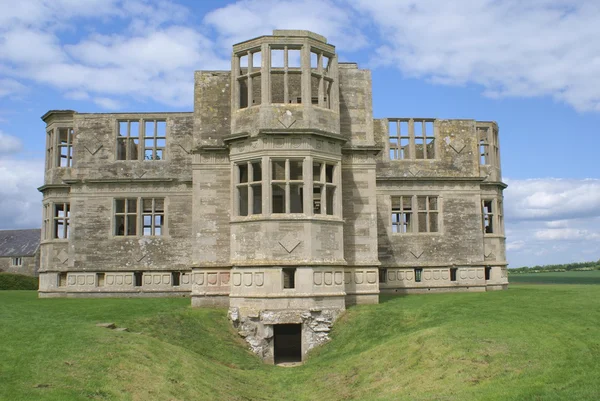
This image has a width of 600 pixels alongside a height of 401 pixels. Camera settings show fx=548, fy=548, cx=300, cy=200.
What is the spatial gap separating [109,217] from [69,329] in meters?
15.5

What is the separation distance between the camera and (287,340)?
2617 cm

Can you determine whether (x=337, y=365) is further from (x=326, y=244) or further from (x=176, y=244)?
(x=176, y=244)

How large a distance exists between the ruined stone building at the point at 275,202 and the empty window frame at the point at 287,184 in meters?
0.09

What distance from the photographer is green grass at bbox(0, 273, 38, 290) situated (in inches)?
1854

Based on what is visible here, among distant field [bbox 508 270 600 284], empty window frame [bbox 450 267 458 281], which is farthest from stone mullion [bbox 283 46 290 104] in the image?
distant field [bbox 508 270 600 284]

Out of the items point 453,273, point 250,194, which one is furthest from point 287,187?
point 453,273

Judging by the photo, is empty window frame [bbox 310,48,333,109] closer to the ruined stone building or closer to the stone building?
the ruined stone building

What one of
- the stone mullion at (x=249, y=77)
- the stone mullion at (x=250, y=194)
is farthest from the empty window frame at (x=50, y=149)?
the stone mullion at (x=250, y=194)

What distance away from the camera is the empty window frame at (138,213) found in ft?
101

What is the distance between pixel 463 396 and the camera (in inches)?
450

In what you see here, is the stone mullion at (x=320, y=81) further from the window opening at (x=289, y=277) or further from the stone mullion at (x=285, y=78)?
the window opening at (x=289, y=277)

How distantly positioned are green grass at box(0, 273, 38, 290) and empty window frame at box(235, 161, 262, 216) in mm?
32102

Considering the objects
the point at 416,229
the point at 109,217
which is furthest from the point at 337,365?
the point at 109,217

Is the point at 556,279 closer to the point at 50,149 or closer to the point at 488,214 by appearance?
the point at 488,214
